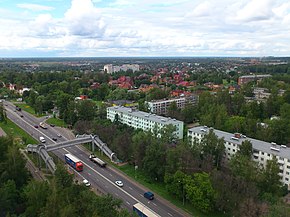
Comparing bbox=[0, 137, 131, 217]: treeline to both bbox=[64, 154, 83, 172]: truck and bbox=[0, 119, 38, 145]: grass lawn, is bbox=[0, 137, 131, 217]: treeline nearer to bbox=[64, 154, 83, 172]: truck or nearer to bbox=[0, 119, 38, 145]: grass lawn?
bbox=[64, 154, 83, 172]: truck

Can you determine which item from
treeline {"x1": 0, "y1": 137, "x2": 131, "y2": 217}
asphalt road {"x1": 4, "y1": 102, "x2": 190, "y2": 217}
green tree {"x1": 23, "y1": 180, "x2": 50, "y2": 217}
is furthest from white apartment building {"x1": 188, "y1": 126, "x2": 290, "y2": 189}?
green tree {"x1": 23, "y1": 180, "x2": 50, "y2": 217}

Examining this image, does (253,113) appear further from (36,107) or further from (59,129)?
(36,107)

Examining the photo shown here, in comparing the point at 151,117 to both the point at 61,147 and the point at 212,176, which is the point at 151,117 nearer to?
the point at 61,147

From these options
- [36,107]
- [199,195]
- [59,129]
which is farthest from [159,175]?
[36,107]

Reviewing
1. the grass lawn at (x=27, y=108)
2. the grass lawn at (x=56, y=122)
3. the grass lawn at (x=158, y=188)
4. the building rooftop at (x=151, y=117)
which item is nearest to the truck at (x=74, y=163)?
the grass lawn at (x=158, y=188)

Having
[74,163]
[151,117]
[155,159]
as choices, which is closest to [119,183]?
[155,159]

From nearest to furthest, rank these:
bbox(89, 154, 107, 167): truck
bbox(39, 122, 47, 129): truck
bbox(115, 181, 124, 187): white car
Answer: bbox(115, 181, 124, 187): white car → bbox(89, 154, 107, 167): truck → bbox(39, 122, 47, 129): truck

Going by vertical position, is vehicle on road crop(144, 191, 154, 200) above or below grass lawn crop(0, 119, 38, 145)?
above
